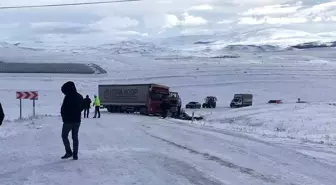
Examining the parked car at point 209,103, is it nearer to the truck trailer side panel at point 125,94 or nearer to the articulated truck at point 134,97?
the articulated truck at point 134,97

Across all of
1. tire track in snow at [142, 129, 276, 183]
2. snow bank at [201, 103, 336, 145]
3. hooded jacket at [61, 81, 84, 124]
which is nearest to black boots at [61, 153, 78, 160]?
hooded jacket at [61, 81, 84, 124]

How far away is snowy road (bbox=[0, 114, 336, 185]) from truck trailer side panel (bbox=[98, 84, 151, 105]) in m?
26.0

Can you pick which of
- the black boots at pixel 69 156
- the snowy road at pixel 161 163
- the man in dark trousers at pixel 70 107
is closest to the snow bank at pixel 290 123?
the snowy road at pixel 161 163

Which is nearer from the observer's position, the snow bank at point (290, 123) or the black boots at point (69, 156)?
the black boots at point (69, 156)

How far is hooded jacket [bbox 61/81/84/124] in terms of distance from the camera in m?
11.1

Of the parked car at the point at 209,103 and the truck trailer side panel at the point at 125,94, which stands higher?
the truck trailer side panel at the point at 125,94

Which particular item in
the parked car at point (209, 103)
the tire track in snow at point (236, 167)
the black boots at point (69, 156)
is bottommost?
the parked car at point (209, 103)

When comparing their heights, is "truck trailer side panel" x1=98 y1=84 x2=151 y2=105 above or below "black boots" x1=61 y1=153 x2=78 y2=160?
above

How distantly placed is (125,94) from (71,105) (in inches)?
1308

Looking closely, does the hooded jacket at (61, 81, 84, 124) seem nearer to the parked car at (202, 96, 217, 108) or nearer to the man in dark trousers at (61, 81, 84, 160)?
the man in dark trousers at (61, 81, 84, 160)

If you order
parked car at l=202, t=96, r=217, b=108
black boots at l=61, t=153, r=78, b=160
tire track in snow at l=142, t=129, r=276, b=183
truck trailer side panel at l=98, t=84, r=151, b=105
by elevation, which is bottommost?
parked car at l=202, t=96, r=217, b=108

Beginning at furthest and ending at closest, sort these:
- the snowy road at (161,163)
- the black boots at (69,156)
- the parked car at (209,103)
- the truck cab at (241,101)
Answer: the parked car at (209,103), the truck cab at (241,101), the black boots at (69,156), the snowy road at (161,163)

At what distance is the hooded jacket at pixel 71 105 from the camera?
1115 cm

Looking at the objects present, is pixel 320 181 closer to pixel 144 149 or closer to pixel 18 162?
pixel 144 149
